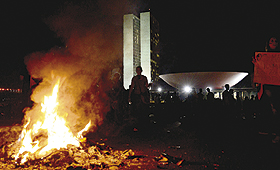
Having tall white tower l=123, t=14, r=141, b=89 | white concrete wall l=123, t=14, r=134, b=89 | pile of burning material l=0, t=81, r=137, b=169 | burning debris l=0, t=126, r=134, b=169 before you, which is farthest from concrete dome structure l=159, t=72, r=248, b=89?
burning debris l=0, t=126, r=134, b=169

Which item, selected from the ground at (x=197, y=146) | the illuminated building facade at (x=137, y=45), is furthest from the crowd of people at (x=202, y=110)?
the illuminated building facade at (x=137, y=45)

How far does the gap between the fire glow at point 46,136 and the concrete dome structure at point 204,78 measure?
11737mm

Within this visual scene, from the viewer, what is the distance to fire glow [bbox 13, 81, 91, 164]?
3.06 meters

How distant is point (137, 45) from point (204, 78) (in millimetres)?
14756

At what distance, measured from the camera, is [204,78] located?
46.9 feet

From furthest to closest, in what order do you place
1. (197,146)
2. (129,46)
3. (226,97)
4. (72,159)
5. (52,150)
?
(129,46) → (226,97) → (197,146) → (52,150) → (72,159)

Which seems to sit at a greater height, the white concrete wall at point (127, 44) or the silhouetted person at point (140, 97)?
the white concrete wall at point (127, 44)

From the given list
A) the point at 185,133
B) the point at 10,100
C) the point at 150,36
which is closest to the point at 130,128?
the point at 185,133

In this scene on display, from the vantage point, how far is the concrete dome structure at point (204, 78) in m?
13.9

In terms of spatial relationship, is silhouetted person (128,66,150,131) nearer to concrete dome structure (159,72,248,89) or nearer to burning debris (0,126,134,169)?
burning debris (0,126,134,169)

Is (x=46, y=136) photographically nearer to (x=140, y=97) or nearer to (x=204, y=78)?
(x=140, y=97)

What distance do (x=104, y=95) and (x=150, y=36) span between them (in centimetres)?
2267

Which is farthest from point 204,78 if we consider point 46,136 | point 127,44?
point 127,44

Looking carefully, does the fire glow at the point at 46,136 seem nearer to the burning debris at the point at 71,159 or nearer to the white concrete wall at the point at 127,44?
the burning debris at the point at 71,159
